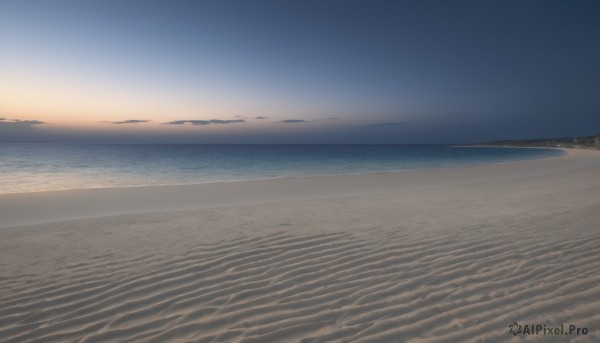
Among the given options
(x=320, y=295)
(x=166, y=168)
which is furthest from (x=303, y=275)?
(x=166, y=168)

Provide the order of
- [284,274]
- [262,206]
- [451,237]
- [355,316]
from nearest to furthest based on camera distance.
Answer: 1. [355,316]
2. [284,274]
3. [451,237]
4. [262,206]

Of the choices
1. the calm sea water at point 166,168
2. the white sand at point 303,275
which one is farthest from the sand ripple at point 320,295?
the calm sea water at point 166,168

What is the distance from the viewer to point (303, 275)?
4523 millimetres

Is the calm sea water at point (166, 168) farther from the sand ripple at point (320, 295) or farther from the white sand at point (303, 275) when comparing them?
the sand ripple at point (320, 295)

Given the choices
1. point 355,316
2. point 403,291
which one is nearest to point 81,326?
point 355,316

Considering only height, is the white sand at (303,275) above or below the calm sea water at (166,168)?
above

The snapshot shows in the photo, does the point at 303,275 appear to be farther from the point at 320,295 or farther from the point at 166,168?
the point at 166,168

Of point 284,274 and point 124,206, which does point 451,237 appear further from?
point 124,206

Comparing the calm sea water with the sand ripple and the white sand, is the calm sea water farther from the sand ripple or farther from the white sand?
the sand ripple

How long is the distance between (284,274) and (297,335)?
4.70 feet

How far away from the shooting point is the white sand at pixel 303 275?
3291 millimetres

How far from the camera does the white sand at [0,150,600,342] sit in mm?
3291

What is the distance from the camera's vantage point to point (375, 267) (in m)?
4.72

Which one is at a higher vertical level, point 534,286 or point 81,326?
point 534,286
